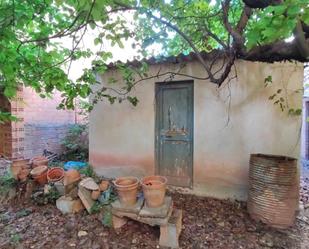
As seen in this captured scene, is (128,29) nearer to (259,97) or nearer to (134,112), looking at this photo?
(134,112)

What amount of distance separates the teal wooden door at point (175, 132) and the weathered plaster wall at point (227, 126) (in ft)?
0.41

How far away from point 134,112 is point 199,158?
1.52 meters

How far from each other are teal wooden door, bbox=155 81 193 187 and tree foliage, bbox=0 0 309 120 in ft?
1.83

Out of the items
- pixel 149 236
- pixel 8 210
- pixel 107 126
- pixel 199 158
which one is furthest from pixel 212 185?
pixel 8 210

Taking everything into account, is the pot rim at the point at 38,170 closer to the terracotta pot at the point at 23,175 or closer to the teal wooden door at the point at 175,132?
the terracotta pot at the point at 23,175

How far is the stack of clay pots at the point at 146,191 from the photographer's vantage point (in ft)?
9.36

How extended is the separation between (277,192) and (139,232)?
5.95 ft

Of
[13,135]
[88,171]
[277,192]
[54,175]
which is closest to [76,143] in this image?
[13,135]

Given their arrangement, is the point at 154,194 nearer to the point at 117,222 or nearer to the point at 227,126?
the point at 117,222

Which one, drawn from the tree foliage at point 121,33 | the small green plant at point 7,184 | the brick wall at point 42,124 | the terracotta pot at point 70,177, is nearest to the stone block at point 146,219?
the terracotta pot at point 70,177

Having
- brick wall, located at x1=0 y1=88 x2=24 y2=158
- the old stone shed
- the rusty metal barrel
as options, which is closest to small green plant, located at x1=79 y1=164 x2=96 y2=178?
the old stone shed

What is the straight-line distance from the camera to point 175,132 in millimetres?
4242

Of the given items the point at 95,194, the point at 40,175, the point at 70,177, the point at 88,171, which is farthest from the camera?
the point at 88,171

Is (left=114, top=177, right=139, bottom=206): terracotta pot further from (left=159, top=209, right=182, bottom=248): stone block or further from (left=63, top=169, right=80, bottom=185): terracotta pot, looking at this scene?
(left=63, top=169, right=80, bottom=185): terracotta pot
